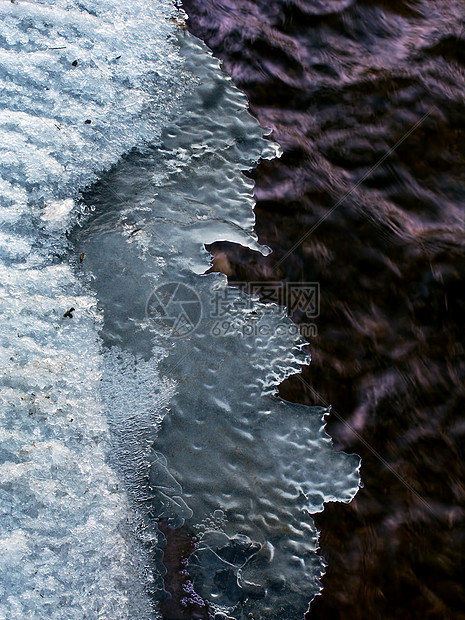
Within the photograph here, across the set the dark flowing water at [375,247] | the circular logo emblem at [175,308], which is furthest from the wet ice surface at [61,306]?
the dark flowing water at [375,247]

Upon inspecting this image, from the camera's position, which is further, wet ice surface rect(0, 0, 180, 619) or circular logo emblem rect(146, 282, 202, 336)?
circular logo emblem rect(146, 282, 202, 336)

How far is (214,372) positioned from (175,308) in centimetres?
28

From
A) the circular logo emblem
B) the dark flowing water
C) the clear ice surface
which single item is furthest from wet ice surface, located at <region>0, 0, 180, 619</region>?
the dark flowing water

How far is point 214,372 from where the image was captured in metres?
1.81

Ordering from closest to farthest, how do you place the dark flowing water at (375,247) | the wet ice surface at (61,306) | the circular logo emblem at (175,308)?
the wet ice surface at (61,306), the dark flowing water at (375,247), the circular logo emblem at (175,308)

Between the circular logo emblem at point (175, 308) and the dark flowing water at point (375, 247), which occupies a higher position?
the dark flowing water at point (375, 247)

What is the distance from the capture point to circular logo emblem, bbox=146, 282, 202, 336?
6.14 feet

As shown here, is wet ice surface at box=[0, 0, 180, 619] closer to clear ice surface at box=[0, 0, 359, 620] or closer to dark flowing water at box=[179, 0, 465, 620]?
clear ice surface at box=[0, 0, 359, 620]

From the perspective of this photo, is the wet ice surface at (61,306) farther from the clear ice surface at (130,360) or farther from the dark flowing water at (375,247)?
the dark flowing water at (375,247)

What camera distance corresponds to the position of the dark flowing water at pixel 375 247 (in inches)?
65.1

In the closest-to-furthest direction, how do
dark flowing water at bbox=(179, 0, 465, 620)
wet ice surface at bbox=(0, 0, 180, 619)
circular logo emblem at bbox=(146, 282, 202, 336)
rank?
wet ice surface at bbox=(0, 0, 180, 619) < dark flowing water at bbox=(179, 0, 465, 620) < circular logo emblem at bbox=(146, 282, 202, 336)

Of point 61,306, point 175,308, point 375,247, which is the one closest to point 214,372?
point 175,308

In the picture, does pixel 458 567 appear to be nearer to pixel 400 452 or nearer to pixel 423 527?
pixel 423 527

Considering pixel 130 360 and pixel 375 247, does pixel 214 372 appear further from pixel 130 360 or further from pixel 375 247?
pixel 375 247
